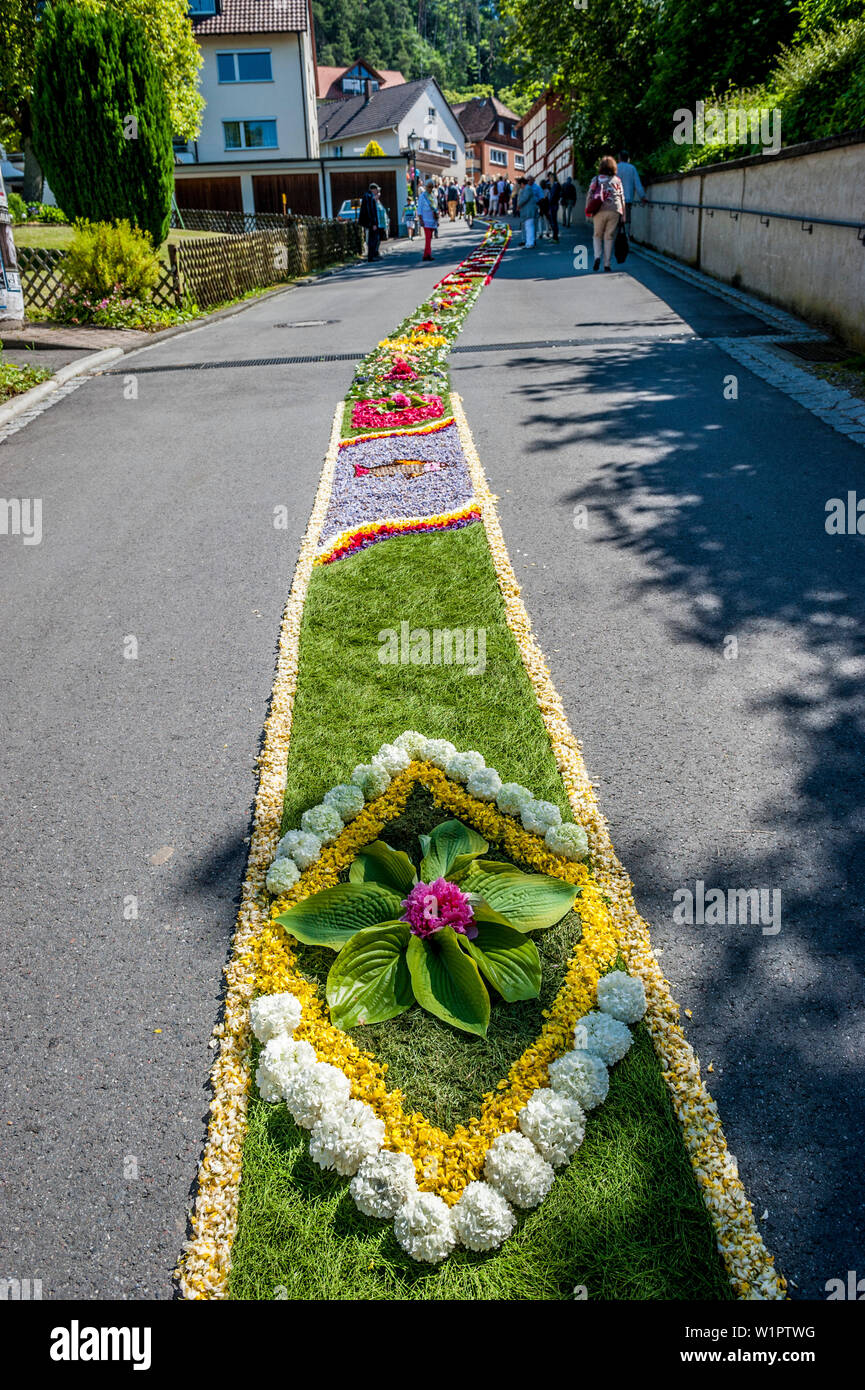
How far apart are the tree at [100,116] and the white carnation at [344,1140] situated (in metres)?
20.9

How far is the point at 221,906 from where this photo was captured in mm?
3641

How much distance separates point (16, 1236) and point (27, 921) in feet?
4.24

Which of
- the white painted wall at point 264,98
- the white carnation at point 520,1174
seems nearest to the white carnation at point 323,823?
the white carnation at point 520,1174

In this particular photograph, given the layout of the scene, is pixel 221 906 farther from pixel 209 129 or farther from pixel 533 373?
pixel 209 129

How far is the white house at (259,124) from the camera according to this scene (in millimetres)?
48219

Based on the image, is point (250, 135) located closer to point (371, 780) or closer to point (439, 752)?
point (439, 752)

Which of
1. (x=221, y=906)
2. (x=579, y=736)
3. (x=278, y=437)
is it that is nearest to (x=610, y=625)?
(x=579, y=736)

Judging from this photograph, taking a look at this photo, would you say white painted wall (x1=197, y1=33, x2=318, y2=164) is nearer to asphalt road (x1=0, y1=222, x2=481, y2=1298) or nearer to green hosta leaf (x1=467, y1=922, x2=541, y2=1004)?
asphalt road (x1=0, y1=222, x2=481, y2=1298)

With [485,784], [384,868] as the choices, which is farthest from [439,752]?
[384,868]

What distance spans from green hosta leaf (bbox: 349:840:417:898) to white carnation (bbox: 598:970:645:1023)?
0.85 metres

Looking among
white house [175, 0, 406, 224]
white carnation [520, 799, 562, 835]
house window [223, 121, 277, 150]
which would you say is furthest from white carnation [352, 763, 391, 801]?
house window [223, 121, 277, 150]

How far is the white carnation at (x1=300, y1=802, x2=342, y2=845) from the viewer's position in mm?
3922

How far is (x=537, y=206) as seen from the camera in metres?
33.8

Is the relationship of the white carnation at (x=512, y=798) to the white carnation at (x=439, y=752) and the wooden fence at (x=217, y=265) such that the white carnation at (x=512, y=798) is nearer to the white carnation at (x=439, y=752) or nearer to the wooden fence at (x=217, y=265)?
the white carnation at (x=439, y=752)
